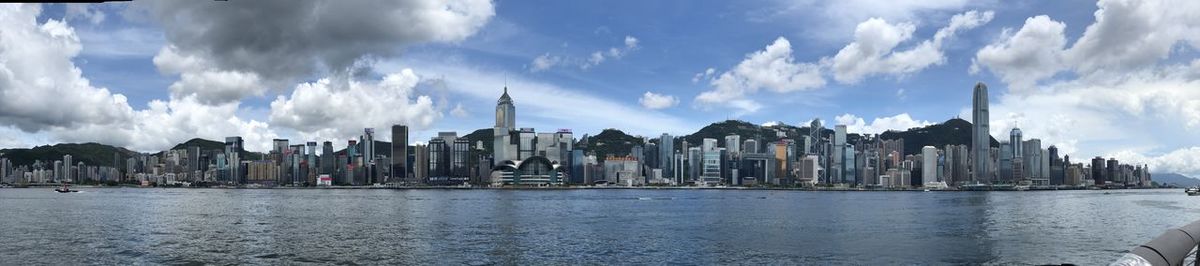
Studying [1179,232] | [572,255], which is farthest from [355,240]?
[1179,232]

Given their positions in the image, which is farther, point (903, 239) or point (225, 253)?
point (903, 239)

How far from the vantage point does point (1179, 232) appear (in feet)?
38.0

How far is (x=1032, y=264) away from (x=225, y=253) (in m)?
62.9

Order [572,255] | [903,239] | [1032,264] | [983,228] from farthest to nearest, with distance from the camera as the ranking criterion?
[983,228]
[903,239]
[572,255]
[1032,264]

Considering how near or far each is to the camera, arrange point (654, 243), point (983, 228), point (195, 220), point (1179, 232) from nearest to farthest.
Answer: point (1179, 232) < point (654, 243) < point (983, 228) < point (195, 220)

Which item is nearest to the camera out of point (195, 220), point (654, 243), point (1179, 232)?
point (1179, 232)

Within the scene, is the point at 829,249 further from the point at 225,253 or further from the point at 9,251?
A: the point at 9,251

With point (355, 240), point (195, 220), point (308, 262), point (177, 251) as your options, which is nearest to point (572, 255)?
point (308, 262)

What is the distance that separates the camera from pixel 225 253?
63938 mm

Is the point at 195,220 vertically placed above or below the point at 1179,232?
below

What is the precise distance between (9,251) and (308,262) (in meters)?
27.9

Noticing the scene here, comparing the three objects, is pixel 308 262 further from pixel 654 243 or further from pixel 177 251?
pixel 654 243

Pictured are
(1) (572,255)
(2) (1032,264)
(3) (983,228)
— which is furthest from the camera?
(3) (983,228)

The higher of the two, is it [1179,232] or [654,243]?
[1179,232]
